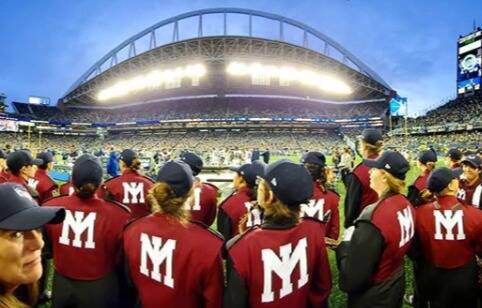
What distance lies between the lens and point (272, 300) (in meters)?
2.66

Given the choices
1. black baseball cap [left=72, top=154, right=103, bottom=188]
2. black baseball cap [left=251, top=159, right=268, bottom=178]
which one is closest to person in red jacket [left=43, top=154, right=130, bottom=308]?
black baseball cap [left=72, top=154, right=103, bottom=188]

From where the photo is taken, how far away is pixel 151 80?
254 feet

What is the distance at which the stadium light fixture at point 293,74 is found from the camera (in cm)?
7194

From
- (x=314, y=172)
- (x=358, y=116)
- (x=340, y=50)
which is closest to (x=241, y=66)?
(x=340, y=50)

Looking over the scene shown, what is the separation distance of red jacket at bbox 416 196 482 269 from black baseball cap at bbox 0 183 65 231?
3638 millimetres

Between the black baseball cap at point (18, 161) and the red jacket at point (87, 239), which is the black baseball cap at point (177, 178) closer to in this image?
the red jacket at point (87, 239)

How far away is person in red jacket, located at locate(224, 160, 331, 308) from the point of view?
100.0 inches

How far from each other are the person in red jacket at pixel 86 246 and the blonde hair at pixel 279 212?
5.54ft

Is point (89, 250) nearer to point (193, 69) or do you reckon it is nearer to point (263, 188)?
point (263, 188)

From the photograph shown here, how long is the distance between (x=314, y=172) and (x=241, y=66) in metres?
68.3

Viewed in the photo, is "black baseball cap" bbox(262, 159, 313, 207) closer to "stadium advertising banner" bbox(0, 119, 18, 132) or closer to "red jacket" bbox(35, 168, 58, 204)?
"red jacket" bbox(35, 168, 58, 204)

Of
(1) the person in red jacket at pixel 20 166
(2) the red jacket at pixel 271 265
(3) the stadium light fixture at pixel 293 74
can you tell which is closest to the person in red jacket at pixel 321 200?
(2) the red jacket at pixel 271 265

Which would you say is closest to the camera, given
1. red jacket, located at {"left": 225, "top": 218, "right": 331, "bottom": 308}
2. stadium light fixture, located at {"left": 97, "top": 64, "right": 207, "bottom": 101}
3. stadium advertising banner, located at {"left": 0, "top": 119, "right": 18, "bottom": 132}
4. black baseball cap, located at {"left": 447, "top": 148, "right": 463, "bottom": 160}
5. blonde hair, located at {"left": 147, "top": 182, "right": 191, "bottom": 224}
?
red jacket, located at {"left": 225, "top": 218, "right": 331, "bottom": 308}

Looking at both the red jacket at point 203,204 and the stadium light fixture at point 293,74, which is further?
the stadium light fixture at point 293,74
